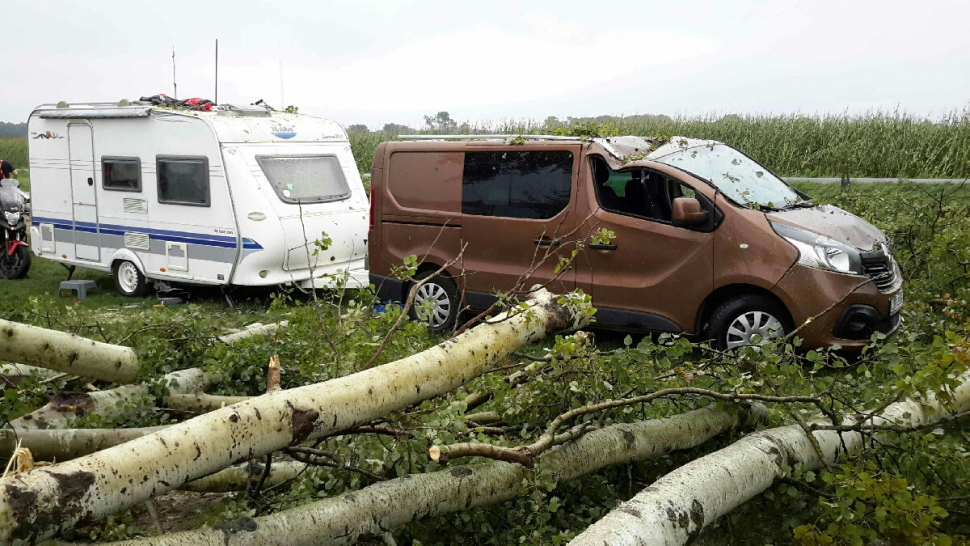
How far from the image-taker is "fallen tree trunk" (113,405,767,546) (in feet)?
9.93

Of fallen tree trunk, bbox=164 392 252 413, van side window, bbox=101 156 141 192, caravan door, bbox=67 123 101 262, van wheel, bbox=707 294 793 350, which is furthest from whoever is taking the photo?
caravan door, bbox=67 123 101 262

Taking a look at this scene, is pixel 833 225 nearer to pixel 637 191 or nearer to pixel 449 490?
pixel 637 191

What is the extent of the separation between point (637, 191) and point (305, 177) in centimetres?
512

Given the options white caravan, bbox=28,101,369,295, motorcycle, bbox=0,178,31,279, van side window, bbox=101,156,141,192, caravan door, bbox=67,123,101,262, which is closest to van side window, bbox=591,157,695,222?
white caravan, bbox=28,101,369,295

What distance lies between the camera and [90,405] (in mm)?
4445

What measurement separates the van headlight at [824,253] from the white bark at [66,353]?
191 inches

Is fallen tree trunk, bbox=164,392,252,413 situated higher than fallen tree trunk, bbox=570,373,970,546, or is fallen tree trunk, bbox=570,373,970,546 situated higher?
fallen tree trunk, bbox=570,373,970,546

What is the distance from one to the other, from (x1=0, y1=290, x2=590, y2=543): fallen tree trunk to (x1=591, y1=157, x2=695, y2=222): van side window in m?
3.70

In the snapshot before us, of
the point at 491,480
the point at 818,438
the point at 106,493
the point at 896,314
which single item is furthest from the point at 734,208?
the point at 106,493

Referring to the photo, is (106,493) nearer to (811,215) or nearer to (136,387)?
(136,387)

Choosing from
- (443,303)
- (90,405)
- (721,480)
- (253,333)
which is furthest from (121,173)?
(721,480)

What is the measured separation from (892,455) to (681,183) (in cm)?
373

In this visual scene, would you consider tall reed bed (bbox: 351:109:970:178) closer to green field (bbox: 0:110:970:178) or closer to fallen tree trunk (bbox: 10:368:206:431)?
green field (bbox: 0:110:970:178)

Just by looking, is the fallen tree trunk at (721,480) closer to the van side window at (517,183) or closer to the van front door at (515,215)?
the van front door at (515,215)
